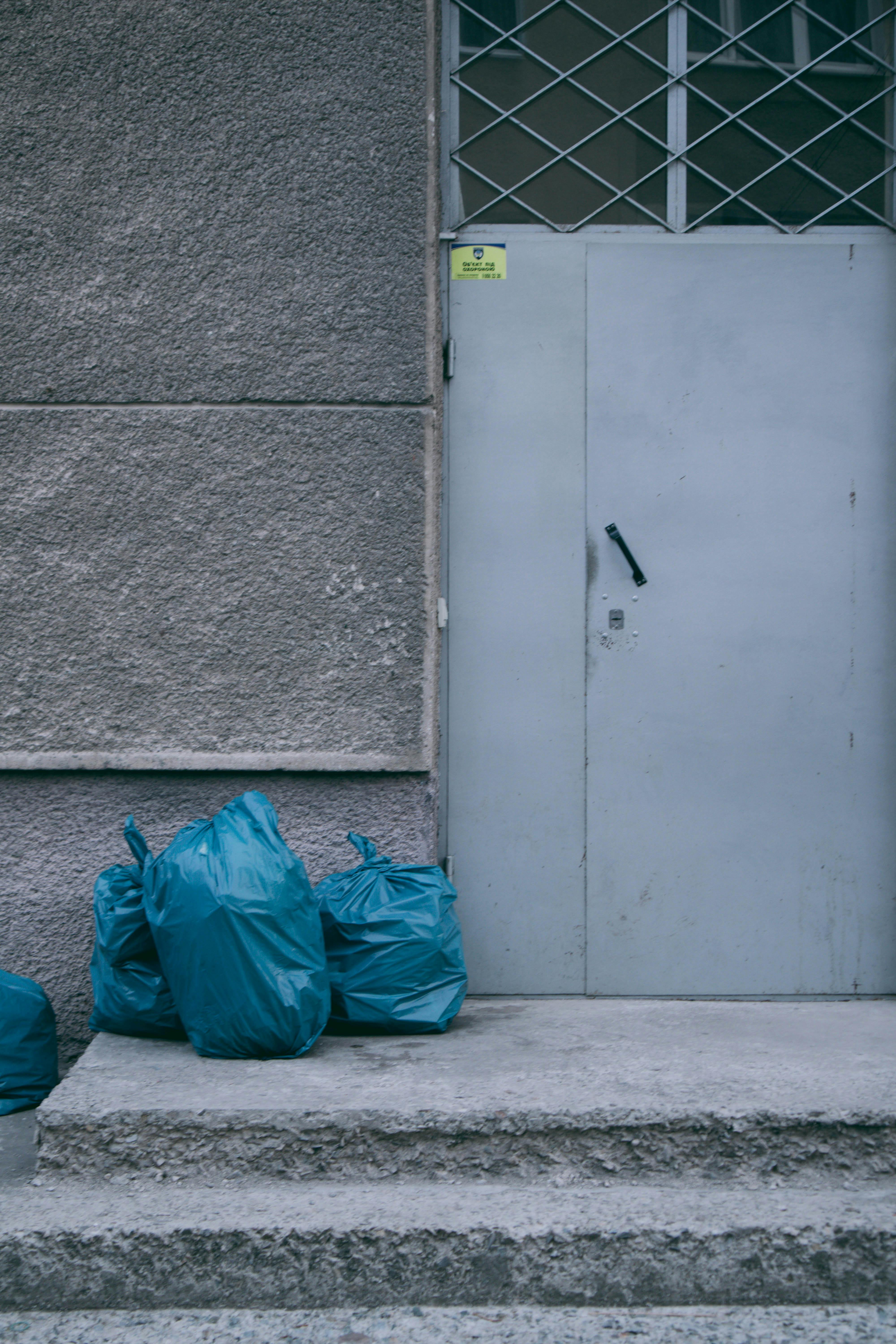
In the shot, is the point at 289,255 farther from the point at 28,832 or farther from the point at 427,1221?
the point at 427,1221

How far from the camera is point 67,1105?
2029 mm

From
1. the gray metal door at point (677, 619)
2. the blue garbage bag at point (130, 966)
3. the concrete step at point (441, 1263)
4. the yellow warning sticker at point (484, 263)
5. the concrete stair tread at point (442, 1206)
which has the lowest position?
the concrete step at point (441, 1263)

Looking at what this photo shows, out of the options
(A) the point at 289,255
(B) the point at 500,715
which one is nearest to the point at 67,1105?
(B) the point at 500,715

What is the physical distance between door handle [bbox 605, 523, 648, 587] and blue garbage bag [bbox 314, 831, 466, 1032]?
1128 mm

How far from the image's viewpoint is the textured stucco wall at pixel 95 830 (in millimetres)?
2740

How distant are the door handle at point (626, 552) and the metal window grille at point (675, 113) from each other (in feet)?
3.11

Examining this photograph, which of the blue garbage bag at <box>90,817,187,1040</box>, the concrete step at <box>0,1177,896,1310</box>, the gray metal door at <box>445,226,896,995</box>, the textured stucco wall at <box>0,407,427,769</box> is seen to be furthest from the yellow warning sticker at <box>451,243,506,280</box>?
the concrete step at <box>0,1177,896,1310</box>

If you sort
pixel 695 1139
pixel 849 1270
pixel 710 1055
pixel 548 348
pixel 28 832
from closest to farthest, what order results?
1. pixel 849 1270
2. pixel 695 1139
3. pixel 710 1055
4. pixel 28 832
5. pixel 548 348

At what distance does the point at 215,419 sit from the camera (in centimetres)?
276

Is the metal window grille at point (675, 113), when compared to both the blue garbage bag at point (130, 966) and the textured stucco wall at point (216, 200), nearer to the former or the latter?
the textured stucco wall at point (216, 200)

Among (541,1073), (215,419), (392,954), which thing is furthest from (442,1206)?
(215,419)

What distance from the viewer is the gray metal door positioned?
9.68 feet

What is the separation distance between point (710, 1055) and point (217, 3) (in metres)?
3.16

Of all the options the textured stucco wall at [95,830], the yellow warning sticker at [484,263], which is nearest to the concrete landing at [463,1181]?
the textured stucco wall at [95,830]
